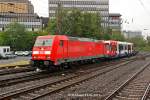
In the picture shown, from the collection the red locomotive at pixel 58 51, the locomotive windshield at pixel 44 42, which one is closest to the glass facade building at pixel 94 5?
the red locomotive at pixel 58 51

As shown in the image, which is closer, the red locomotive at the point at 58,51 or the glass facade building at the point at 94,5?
the red locomotive at the point at 58,51

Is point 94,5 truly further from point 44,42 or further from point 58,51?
point 58,51

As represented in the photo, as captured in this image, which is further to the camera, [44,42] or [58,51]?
[44,42]

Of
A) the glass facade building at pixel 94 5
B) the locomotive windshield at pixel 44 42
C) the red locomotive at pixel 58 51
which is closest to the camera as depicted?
the red locomotive at pixel 58 51

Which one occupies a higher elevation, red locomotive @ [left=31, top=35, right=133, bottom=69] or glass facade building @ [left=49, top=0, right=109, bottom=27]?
glass facade building @ [left=49, top=0, right=109, bottom=27]

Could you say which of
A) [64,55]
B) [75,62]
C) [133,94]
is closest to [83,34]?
[75,62]

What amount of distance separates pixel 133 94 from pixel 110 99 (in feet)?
6.84

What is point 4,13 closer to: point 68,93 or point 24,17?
point 24,17

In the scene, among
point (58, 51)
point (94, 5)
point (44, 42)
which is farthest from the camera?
point (94, 5)

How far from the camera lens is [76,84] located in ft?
66.1

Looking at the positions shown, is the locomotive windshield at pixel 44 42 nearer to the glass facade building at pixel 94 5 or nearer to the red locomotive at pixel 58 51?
the red locomotive at pixel 58 51

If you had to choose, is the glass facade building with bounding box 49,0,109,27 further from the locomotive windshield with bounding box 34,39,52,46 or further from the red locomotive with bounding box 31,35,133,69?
the locomotive windshield with bounding box 34,39,52,46

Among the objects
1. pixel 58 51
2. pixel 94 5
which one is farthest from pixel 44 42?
pixel 94 5

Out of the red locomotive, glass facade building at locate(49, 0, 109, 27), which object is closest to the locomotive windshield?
the red locomotive
